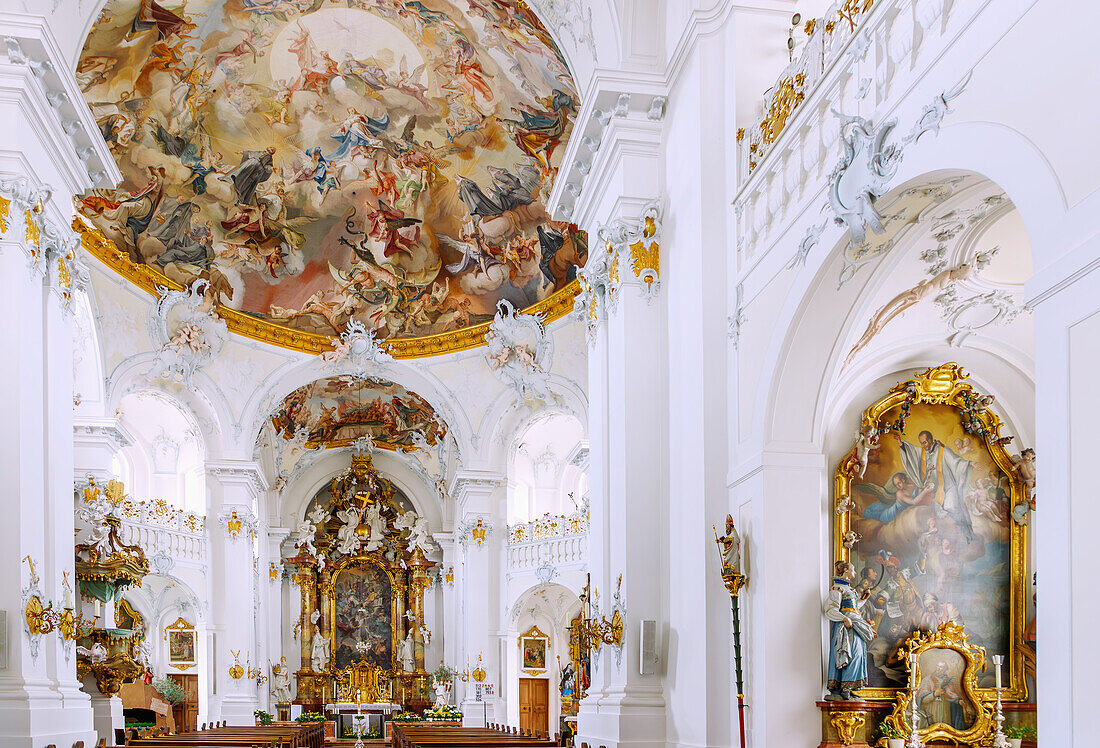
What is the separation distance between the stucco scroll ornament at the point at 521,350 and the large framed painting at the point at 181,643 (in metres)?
9.41

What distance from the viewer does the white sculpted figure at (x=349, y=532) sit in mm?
32438

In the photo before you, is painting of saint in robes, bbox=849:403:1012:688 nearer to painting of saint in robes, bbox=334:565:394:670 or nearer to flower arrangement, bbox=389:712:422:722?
flower arrangement, bbox=389:712:422:722

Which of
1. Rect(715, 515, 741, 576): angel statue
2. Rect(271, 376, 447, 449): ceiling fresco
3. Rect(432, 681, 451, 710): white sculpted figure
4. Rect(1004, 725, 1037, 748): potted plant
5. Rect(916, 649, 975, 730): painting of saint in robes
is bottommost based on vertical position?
Rect(432, 681, 451, 710): white sculpted figure

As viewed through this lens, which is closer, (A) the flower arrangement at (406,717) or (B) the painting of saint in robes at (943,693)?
(B) the painting of saint in robes at (943,693)

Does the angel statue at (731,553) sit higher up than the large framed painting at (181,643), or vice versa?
the angel statue at (731,553)

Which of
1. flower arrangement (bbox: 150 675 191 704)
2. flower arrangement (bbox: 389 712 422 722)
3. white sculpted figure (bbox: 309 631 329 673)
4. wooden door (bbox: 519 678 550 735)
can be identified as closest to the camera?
flower arrangement (bbox: 150 675 191 704)

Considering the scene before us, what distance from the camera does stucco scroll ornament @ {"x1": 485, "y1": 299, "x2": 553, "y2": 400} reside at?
22.8 meters

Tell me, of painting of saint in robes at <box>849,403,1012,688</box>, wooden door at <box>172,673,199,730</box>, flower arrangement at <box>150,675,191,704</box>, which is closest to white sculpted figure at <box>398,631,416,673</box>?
wooden door at <box>172,673,199,730</box>

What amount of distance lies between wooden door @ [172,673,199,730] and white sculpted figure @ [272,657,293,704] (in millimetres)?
3252

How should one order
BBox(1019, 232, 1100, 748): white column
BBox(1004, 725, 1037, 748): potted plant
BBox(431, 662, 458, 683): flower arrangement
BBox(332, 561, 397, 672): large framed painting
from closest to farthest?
1. BBox(1019, 232, 1100, 748): white column
2. BBox(1004, 725, 1037, 748): potted plant
3. BBox(431, 662, 458, 683): flower arrangement
4. BBox(332, 561, 397, 672): large framed painting

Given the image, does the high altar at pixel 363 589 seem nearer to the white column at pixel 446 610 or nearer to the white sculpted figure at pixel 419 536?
the white sculpted figure at pixel 419 536

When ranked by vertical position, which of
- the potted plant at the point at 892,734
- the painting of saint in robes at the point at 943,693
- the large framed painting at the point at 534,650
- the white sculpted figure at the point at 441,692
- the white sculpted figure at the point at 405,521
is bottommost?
the white sculpted figure at the point at 441,692

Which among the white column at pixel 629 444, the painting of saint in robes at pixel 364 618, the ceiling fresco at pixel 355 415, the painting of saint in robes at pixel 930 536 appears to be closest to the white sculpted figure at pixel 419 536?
the painting of saint in robes at pixel 364 618

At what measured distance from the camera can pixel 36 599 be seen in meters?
10.2
